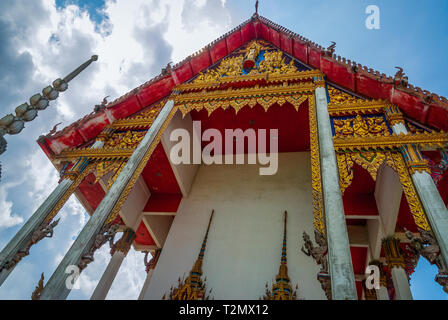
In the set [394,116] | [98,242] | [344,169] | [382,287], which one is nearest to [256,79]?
[394,116]

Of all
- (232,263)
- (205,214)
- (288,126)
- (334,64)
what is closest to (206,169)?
(205,214)

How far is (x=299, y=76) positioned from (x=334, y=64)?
870 mm

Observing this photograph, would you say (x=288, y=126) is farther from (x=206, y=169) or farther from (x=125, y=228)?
(x=125, y=228)

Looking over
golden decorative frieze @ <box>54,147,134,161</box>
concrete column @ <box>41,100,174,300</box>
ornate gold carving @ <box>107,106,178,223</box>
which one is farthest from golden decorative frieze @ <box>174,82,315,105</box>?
golden decorative frieze @ <box>54,147,134,161</box>

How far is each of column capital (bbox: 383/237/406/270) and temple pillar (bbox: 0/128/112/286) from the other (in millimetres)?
6374

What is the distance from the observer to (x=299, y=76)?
7066 mm

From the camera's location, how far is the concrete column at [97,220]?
3.72 metres

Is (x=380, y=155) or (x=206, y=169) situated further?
(x=206, y=169)

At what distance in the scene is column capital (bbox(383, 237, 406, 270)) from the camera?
552cm

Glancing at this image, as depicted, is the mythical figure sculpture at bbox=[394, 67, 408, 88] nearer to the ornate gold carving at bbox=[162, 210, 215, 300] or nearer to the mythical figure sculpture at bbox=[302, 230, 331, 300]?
the mythical figure sculpture at bbox=[302, 230, 331, 300]

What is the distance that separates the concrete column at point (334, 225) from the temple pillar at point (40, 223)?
177 inches

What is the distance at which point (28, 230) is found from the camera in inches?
179

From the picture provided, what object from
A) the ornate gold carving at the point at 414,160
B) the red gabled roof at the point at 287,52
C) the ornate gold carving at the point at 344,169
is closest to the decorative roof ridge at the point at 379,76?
the red gabled roof at the point at 287,52
